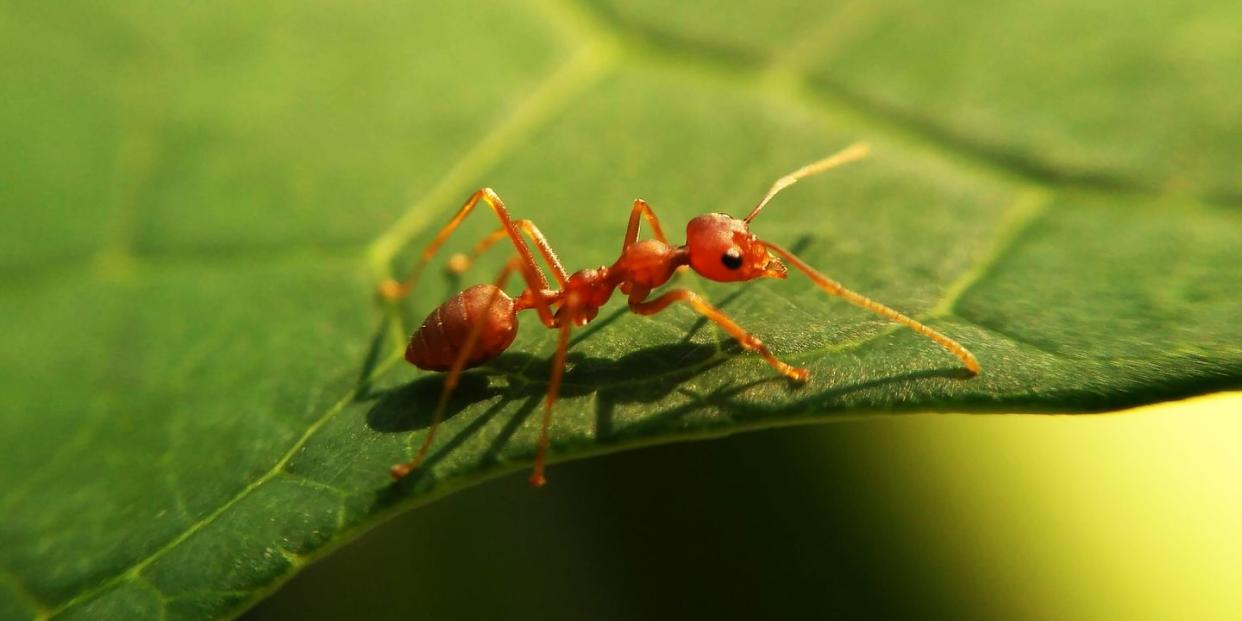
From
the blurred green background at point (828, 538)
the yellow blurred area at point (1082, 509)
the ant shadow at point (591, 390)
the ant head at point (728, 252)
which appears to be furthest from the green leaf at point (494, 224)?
the yellow blurred area at point (1082, 509)

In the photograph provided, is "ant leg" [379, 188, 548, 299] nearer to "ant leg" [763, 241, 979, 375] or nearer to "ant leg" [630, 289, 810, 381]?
"ant leg" [630, 289, 810, 381]

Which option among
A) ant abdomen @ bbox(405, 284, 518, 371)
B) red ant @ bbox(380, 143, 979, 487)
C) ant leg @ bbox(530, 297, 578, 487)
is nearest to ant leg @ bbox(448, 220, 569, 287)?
red ant @ bbox(380, 143, 979, 487)

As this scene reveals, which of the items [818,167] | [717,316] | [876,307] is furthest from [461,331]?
[818,167]

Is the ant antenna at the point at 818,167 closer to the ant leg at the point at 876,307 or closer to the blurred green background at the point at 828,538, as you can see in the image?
the ant leg at the point at 876,307

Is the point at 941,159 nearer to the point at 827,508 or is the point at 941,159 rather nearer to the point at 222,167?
the point at 827,508

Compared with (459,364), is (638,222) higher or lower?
higher

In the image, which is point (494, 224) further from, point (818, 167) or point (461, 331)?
point (818, 167)
